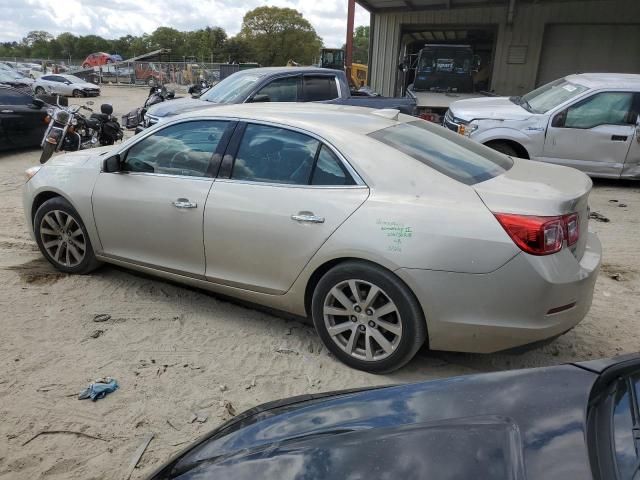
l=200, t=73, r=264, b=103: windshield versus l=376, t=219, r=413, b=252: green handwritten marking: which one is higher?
l=200, t=73, r=264, b=103: windshield

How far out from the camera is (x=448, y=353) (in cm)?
364

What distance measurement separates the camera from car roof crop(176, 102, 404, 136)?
349cm

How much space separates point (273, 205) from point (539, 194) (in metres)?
1.58

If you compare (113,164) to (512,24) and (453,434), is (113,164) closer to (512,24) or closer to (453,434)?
(453,434)

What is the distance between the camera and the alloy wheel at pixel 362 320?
3.14 meters

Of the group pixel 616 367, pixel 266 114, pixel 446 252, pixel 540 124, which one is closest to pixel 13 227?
pixel 266 114

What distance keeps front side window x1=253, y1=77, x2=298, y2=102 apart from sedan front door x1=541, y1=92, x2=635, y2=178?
13.6 feet

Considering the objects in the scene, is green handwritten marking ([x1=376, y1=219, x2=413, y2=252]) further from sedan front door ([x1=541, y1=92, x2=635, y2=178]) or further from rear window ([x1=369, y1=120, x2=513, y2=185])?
sedan front door ([x1=541, y1=92, x2=635, y2=178])

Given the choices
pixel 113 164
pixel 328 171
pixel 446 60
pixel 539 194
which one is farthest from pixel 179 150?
pixel 446 60

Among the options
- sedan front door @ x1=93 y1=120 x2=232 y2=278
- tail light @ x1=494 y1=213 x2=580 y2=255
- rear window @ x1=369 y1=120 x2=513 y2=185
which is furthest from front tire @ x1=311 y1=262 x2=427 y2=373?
sedan front door @ x1=93 y1=120 x2=232 y2=278

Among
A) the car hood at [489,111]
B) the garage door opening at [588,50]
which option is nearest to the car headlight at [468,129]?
the car hood at [489,111]

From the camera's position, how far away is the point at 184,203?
3758 mm

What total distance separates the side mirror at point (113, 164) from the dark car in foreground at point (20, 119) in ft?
24.8

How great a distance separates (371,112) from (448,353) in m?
1.84
